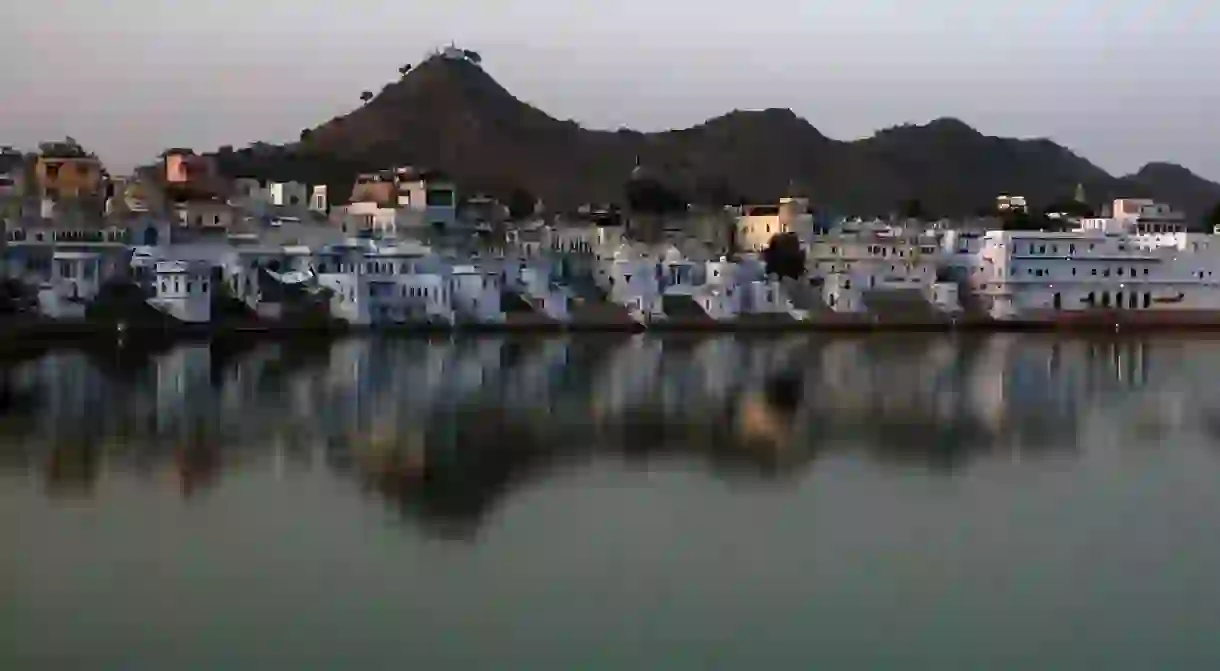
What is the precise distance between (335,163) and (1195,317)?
20908 millimetres

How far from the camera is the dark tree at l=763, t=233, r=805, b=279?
73.6 ft

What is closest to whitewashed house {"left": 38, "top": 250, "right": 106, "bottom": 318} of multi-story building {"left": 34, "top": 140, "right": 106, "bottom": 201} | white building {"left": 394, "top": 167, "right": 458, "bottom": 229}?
multi-story building {"left": 34, "top": 140, "right": 106, "bottom": 201}

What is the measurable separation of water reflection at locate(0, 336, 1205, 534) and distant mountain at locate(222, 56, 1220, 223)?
82.8 ft

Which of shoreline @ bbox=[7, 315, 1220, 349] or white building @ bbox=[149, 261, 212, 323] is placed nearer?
shoreline @ bbox=[7, 315, 1220, 349]

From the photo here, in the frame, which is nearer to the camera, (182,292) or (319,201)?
(182,292)

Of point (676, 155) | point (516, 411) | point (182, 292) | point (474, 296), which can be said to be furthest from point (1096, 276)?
point (676, 155)

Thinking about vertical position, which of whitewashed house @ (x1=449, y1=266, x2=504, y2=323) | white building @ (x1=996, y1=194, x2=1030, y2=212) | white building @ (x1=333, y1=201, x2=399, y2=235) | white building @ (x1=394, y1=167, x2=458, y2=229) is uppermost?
white building @ (x1=996, y1=194, x2=1030, y2=212)

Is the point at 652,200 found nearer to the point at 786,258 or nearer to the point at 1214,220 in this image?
the point at 786,258

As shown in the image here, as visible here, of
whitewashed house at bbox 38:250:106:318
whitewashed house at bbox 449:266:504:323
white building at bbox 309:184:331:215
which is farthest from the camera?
white building at bbox 309:184:331:215

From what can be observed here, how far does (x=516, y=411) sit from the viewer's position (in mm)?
10008

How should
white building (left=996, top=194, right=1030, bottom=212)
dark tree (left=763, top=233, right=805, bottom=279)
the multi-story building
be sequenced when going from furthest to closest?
1. white building (left=996, top=194, right=1030, bottom=212)
2. dark tree (left=763, top=233, right=805, bottom=279)
3. the multi-story building

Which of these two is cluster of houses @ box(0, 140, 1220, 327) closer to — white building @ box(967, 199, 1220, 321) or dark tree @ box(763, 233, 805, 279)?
white building @ box(967, 199, 1220, 321)

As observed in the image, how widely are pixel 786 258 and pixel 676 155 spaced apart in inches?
1236

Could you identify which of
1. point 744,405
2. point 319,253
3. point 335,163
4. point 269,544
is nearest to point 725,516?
point 269,544
